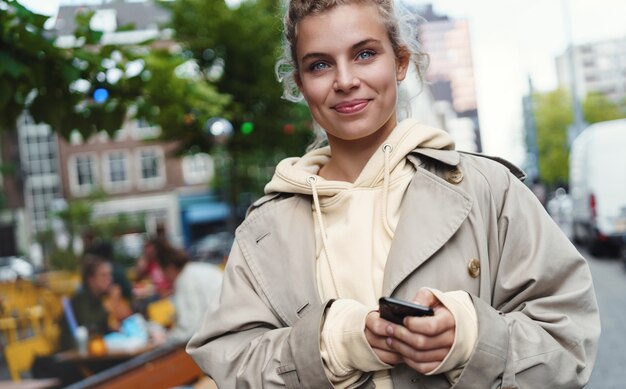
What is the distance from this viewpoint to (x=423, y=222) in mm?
1621

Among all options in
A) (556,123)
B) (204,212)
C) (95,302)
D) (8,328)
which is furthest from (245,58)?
(556,123)

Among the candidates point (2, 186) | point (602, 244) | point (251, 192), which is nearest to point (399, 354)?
point (602, 244)

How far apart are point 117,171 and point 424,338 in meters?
53.2

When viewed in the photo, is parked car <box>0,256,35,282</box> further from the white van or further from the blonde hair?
the blonde hair

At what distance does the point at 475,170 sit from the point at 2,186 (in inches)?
1853

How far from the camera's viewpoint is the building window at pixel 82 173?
170 feet

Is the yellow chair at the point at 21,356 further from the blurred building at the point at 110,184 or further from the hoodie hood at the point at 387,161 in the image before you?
the blurred building at the point at 110,184

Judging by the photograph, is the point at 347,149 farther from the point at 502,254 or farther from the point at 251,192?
the point at 251,192

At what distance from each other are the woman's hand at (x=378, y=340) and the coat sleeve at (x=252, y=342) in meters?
0.11

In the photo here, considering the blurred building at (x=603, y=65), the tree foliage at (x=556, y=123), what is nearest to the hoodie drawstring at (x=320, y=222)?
the tree foliage at (x=556, y=123)

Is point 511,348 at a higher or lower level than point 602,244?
higher

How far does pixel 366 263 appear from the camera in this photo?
5.48 feet

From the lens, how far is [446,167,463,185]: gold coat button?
1658 mm

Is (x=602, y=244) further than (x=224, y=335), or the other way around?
(x=602, y=244)
